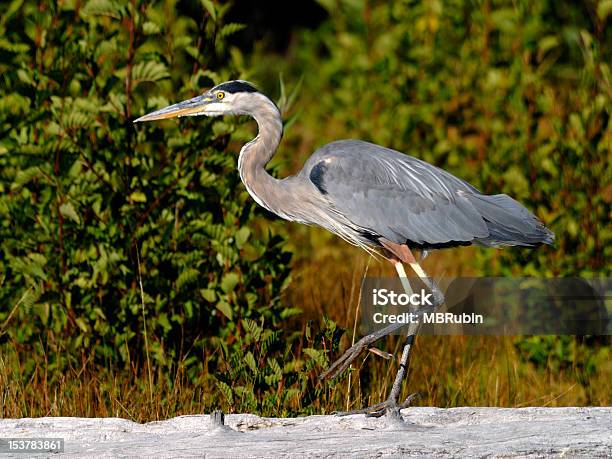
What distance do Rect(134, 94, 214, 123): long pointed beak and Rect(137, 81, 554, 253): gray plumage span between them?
163 millimetres

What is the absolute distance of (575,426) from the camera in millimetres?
3730

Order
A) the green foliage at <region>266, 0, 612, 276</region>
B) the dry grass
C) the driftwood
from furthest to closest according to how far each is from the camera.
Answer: the green foliage at <region>266, 0, 612, 276</region>, the dry grass, the driftwood

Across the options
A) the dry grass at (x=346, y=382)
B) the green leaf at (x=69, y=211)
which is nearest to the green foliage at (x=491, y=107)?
the dry grass at (x=346, y=382)

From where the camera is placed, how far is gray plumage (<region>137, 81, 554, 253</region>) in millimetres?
Result: 4984

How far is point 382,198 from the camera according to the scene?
5.05 meters

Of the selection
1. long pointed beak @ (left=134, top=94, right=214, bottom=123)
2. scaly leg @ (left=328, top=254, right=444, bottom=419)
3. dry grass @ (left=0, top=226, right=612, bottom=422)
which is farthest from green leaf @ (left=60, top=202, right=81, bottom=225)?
scaly leg @ (left=328, top=254, right=444, bottom=419)

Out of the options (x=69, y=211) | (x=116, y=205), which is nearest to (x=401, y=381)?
(x=116, y=205)

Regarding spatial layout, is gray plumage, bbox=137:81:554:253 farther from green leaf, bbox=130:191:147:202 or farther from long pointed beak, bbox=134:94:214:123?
green leaf, bbox=130:191:147:202

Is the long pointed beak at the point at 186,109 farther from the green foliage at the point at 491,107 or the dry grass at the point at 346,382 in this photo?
the green foliage at the point at 491,107

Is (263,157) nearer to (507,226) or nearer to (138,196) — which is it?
(138,196)

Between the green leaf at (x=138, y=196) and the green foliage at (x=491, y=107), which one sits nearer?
the green leaf at (x=138, y=196)

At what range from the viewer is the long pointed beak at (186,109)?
472 centimetres

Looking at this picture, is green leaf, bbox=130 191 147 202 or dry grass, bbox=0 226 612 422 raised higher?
green leaf, bbox=130 191 147 202

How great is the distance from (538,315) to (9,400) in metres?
2.94
